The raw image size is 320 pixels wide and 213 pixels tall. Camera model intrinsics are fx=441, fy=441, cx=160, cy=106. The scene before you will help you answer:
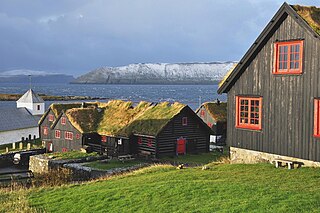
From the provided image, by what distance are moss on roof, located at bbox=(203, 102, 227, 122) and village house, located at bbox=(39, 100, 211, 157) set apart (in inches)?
345

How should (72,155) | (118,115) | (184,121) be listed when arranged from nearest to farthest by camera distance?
1. (184,121)
2. (72,155)
3. (118,115)

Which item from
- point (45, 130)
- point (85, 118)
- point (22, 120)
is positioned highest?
point (85, 118)

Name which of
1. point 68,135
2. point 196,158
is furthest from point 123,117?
point 196,158

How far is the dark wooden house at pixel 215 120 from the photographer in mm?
49625

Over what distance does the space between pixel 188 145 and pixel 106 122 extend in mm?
9253

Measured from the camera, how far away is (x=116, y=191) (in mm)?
16469

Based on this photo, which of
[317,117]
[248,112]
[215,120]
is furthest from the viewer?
[215,120]

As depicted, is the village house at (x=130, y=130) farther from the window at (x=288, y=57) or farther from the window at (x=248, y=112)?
the window at (x=288, y=57)

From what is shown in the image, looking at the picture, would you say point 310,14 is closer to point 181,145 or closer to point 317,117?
point 317,117

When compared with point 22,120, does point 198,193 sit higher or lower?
lower

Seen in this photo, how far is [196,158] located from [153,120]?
5027mm

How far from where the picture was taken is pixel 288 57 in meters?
20.0

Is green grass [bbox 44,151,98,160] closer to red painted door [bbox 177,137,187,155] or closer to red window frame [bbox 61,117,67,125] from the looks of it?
red window frame [bbox 61,117,67,125]

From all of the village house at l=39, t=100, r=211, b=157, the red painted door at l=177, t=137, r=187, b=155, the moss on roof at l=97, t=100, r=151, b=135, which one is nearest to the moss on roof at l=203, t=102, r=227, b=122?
the village house at l=39, t=100, r=211, b=157
